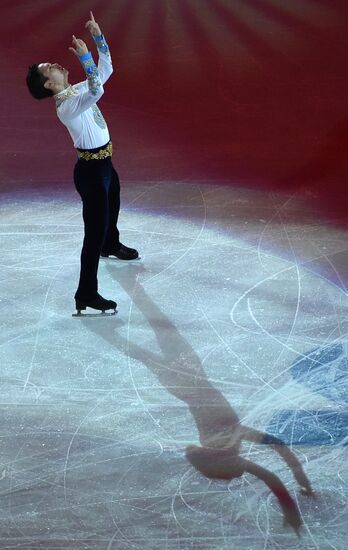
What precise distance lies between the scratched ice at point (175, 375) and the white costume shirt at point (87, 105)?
98cm

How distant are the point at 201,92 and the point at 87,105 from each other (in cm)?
364

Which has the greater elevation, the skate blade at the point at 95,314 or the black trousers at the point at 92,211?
the black trousers at the point at 92,211

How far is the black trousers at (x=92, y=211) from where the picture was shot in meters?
5.13

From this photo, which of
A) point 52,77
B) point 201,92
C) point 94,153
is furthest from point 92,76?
point 201,92

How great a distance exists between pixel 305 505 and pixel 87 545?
883 mm

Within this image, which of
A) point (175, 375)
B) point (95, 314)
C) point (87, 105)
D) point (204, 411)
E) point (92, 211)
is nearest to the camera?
point (204, 411)

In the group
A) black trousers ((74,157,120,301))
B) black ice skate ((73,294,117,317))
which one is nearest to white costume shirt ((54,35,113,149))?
black trousers ((74,157,120,301))

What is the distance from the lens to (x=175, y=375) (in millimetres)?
4668

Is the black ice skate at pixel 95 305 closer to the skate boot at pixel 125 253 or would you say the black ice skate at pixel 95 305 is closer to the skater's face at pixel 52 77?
the skate boot at pixel 125 253

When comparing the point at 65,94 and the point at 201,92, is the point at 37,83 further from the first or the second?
the point at 201,92

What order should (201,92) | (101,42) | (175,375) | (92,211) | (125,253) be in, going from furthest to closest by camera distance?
(201,92)
(125,253)
(92,211)
(101,42)
(175,375)

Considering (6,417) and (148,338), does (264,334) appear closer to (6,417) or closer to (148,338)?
(148,338)

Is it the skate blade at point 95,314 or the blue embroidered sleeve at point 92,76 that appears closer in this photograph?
the blue embroidered sleeve at point 92,76

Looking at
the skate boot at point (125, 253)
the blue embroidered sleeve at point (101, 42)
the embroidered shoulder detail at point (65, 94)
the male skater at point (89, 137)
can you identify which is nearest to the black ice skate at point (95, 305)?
the male skater at point (89, 137)
